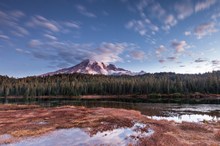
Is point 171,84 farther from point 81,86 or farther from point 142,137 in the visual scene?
point 142,137

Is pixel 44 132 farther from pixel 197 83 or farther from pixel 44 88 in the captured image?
pixel 44 88

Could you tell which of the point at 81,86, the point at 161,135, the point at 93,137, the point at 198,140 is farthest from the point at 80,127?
the point at 81,86

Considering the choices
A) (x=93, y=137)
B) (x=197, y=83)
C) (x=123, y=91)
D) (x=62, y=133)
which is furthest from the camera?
(x=123, y=91)

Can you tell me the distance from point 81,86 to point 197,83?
310ft

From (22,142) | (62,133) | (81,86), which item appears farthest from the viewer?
(81,86)

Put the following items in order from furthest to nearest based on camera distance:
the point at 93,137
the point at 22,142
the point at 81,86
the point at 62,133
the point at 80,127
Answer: the point at 81,86
the point at 80,127
the point at 62,133
the point at 93,137
the point at 22,142

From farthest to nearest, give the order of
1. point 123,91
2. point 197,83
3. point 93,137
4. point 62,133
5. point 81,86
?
point 81,86, point 123,91, point 197,83, point 62,133, point 93,137

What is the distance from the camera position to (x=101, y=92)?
535ft

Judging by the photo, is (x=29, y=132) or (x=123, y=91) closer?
(x=29, y=132)

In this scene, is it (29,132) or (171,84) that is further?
(171,84)

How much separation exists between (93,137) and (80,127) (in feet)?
23.2

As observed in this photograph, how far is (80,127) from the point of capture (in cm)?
3058

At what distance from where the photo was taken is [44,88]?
569ft

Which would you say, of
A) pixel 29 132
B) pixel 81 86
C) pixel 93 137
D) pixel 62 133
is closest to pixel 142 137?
pixel 93 137
